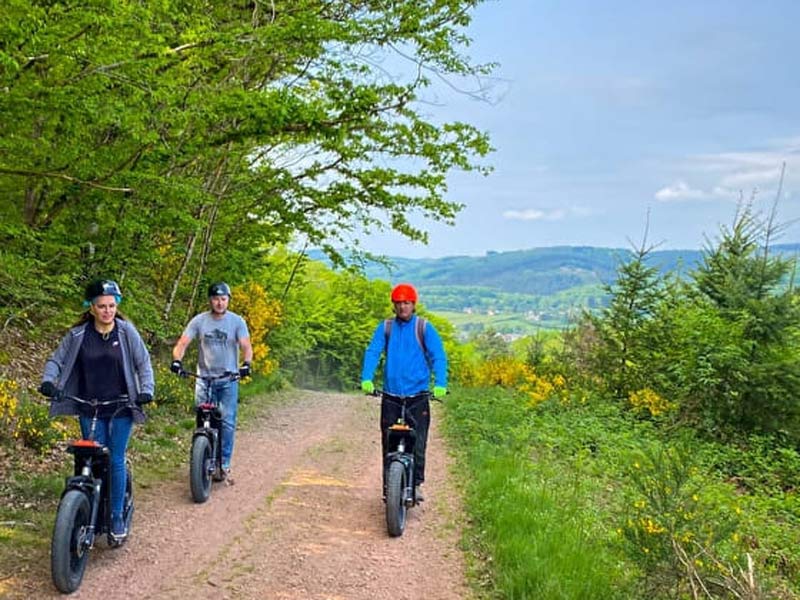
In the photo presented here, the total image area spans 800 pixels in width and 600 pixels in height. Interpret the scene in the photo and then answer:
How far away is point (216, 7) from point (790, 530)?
35.9ft

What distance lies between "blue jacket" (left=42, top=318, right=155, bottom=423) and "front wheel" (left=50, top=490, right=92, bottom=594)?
29.1 inches

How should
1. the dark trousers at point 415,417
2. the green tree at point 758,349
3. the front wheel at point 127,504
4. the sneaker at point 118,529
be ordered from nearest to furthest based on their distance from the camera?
the sneaker at point 118,529 < the front wheel at point 127,504 < the dark trousers at point 415,417 < the green tree at point 758,349

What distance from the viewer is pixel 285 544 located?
20.2ft

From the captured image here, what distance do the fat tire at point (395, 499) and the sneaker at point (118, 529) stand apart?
89.0 inches

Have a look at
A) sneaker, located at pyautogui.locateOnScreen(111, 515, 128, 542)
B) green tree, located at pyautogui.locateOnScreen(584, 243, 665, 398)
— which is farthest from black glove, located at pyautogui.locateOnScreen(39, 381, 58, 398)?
green tree, located at pyautogui.locateOnScreen(584, 243, 665, 398)

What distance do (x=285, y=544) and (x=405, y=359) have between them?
2020 mm

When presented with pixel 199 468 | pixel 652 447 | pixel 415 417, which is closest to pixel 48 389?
pixel 199 468

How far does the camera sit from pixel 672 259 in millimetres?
17750

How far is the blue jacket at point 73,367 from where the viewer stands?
520 centimetres

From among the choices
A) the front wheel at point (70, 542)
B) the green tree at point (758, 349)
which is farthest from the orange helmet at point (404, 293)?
the green tree at point (758, 349)

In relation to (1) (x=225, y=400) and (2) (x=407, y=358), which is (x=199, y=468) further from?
(2) (x=407, y=358)

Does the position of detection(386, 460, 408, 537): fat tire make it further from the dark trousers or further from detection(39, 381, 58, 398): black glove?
detection(39, 381, 58, 398): black glove

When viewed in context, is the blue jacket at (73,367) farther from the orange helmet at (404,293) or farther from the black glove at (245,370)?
the orange helmet at (404,293)

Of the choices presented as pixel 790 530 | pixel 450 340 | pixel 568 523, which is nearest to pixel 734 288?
pixel 790 530
